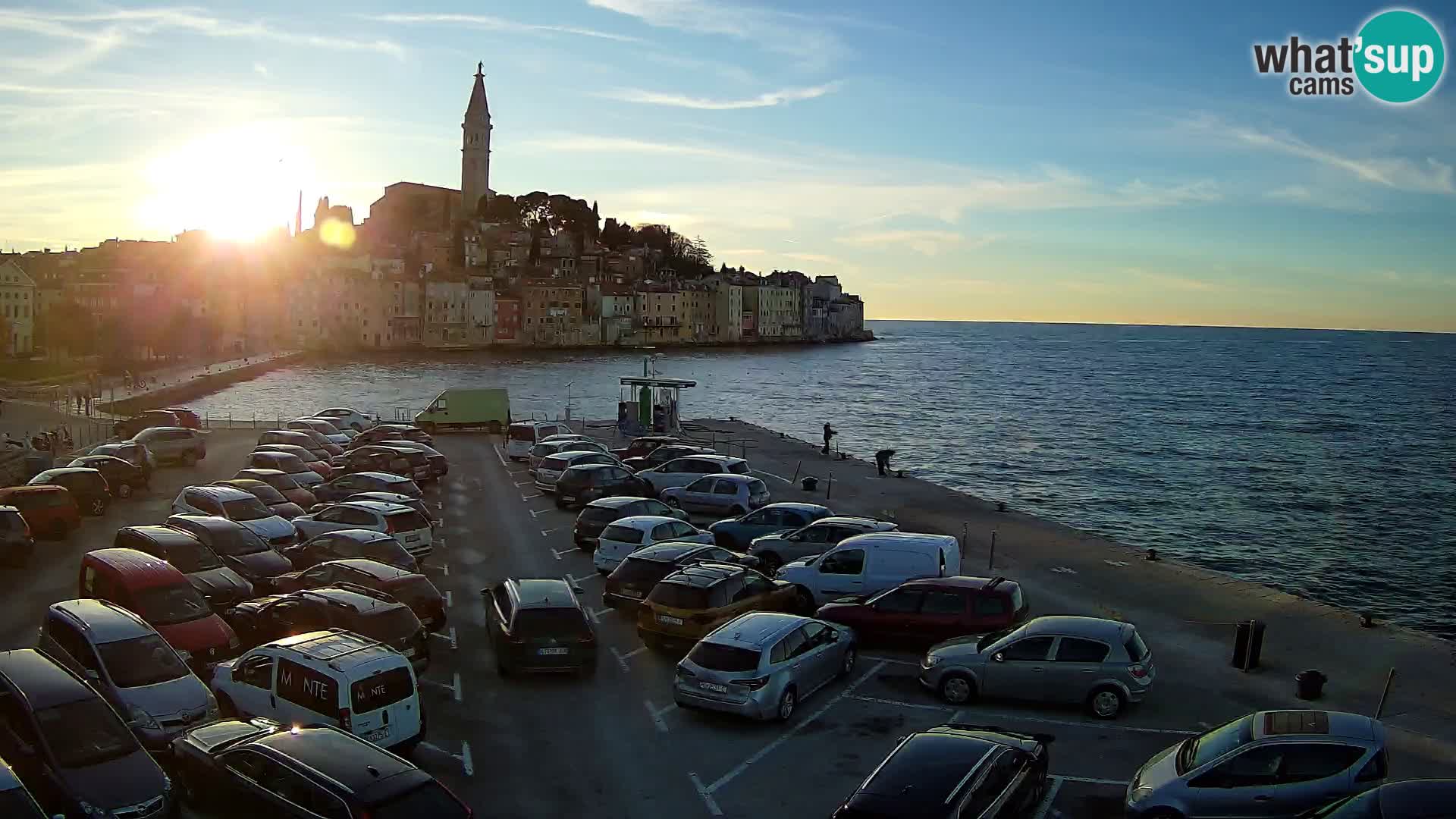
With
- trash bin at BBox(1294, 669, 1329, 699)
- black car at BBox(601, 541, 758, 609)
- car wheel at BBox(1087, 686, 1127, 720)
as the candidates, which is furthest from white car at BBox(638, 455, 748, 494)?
trash bin at BBox(1294, 669, 1329, 699)

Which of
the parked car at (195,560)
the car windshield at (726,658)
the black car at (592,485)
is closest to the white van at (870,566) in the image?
the car windshield at (726,658)

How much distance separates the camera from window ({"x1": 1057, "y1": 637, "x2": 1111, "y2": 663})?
1242 centimetres

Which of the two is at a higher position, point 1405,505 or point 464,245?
point 464,245

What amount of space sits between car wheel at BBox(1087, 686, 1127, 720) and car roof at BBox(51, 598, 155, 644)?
34.2 ft

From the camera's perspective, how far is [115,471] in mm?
25938

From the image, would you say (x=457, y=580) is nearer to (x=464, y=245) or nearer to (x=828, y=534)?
(x=828, y=534)

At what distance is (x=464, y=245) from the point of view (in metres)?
174

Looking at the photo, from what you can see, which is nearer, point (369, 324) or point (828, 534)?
point (828, 534)

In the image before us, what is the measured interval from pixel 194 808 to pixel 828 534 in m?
12.4

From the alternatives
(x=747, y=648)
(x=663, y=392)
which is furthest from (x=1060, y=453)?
(x=747, y=648)

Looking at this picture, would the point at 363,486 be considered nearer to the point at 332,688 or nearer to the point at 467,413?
the point at 332,688

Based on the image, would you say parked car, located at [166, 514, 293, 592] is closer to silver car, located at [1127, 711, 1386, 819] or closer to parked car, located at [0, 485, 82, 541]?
parked car, located at [0, 485, 82, 541]

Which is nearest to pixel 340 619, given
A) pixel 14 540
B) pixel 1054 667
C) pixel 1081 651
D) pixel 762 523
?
pixel 1054 667

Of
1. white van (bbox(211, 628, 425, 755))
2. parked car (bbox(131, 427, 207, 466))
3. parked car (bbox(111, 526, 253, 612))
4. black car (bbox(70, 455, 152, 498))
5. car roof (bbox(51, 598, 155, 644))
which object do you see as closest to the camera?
white van (bbox(211, 628, 425, 755))
